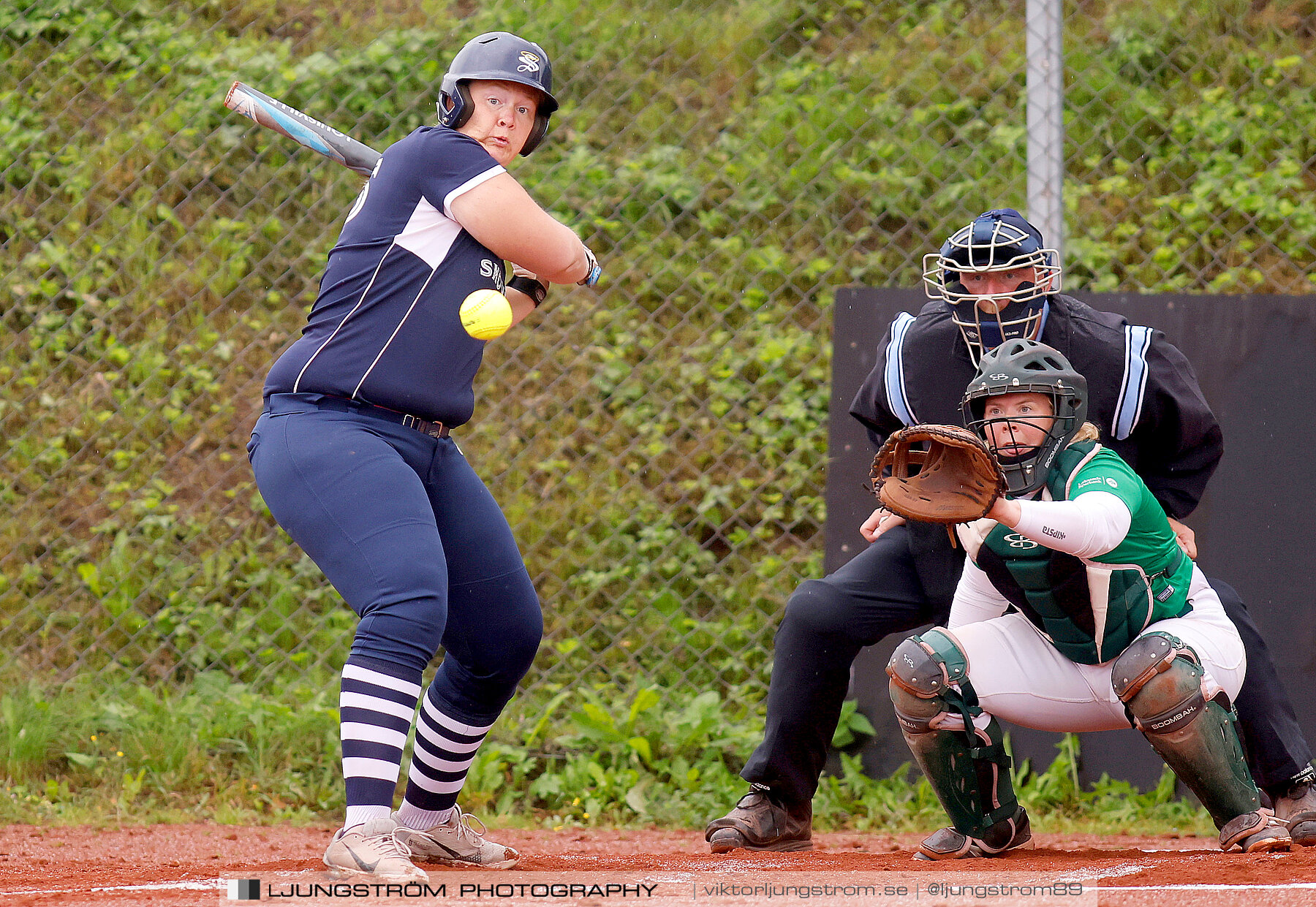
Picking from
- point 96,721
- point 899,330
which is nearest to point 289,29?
point 96,721

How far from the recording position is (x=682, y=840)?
459 cm

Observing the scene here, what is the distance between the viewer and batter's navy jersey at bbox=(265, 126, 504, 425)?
9.69 feet

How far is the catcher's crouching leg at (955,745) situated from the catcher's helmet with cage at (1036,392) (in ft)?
1.59

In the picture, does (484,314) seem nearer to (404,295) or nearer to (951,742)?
(404,295)

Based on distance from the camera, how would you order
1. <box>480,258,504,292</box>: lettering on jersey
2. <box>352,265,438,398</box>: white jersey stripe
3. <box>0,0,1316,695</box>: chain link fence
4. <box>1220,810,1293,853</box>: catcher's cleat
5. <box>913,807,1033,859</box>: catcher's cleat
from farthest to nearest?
<box>0,0,1316,695</box>: chain link fence < <box>913,807,1033,859</box>: catcher's cleat < <box>1220,810,1293,853</box>: catcher's cleat < <box>480,258,504,292</box>: lettering on jersey < <box>352,265,438,398</box>: white jersey stripe

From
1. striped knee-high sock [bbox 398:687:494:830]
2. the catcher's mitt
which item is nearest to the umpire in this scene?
the catcher's mitt

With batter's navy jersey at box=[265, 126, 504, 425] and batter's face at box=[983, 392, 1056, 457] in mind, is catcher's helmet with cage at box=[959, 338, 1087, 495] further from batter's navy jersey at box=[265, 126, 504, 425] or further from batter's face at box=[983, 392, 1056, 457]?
batter's navy jersey at box=[265, 126, 504, 425]

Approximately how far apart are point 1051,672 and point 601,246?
12.3ft

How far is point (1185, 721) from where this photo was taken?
316cm

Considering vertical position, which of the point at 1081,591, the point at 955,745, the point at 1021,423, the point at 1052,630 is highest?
the point at 1021,423

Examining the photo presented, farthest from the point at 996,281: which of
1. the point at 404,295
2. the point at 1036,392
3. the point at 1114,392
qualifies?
the point at 404,295

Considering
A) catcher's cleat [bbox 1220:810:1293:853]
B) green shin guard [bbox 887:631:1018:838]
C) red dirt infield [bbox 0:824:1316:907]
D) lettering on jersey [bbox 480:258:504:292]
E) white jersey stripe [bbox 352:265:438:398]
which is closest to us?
red dirt infield [bbox 0:824:1316:907]

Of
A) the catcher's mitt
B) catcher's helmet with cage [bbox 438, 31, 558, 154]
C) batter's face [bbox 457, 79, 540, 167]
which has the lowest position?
the catcher's mitt

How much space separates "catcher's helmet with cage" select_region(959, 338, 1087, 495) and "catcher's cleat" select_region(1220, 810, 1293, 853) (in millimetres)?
962
